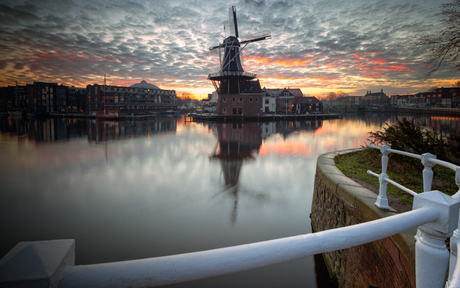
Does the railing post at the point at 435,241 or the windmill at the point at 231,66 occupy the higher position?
the windmill at the point at 231,66

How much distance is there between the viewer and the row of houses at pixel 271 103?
2160 inches

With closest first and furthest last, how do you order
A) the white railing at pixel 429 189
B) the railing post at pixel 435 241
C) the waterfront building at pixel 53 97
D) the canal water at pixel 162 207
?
the white railing at pixel 429 189 < the railing post at pixel 435 241 < the canal water at pixel 162 207 < the waterfront building at pixel 53 97

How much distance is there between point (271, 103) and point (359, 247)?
72100 mm

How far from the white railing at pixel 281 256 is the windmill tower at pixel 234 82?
50400mm

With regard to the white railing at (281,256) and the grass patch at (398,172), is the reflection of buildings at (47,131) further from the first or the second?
the white railing at (281,256)

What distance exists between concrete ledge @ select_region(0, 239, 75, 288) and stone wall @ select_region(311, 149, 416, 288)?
3.13m

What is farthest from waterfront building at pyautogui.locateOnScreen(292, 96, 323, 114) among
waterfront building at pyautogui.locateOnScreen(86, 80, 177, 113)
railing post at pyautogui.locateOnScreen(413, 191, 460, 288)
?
railing post at pyautogui.locateOnScreen(413, 191, 460, 288)

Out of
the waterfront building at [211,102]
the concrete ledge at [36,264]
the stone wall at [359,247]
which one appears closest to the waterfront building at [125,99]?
the waterfront building at [211,102]

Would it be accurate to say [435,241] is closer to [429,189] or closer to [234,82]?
[429,189]

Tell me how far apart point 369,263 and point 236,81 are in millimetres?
51247

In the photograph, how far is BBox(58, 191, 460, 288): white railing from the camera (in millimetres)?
938

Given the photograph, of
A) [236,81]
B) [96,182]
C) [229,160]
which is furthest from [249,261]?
[236,81]

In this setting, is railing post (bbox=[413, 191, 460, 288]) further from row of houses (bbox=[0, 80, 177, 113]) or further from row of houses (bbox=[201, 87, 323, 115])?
row of houses (bbox=[0, 80, 177, 113])

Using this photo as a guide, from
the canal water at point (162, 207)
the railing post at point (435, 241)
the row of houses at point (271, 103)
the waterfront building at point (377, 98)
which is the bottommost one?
the canal water at point (162, 207)
